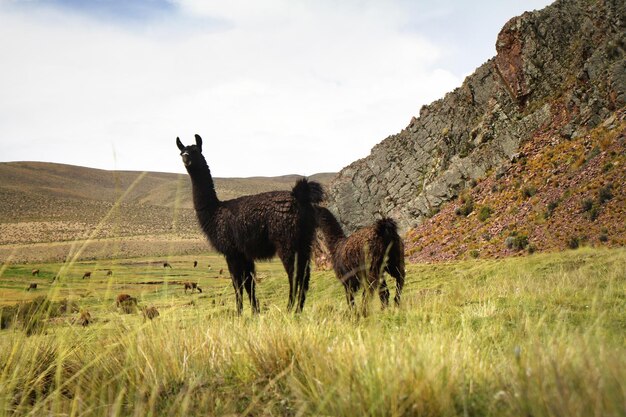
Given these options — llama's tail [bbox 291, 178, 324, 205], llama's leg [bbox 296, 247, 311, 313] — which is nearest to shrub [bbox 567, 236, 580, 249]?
llama's tail [bbox 291, 178, 324, 205]

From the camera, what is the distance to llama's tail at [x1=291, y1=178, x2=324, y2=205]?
9.35 metres

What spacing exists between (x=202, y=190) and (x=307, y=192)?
2.52 metres

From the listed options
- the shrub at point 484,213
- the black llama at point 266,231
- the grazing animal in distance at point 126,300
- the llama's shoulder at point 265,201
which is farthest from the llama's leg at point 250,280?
the shrub at point 484,213

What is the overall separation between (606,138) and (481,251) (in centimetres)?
1003

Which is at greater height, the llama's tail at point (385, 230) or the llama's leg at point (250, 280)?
the llama's tail at point (385, 230)

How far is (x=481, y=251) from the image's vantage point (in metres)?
29.5

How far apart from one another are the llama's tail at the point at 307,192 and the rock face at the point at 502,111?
101ft

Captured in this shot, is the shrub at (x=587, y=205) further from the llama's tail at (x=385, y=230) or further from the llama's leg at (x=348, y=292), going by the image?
the llama's leg at (x=348, y=292)

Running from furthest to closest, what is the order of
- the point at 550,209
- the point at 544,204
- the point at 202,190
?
the point at 544,204
the point at 550,209
the point at 202,190

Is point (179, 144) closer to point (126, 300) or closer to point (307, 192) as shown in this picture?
point (307, 192)

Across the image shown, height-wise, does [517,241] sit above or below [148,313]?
below

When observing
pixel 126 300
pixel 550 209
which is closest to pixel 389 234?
pixel 126 300

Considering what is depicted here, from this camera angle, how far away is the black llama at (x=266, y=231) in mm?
9125

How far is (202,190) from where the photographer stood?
10680 millimetres
